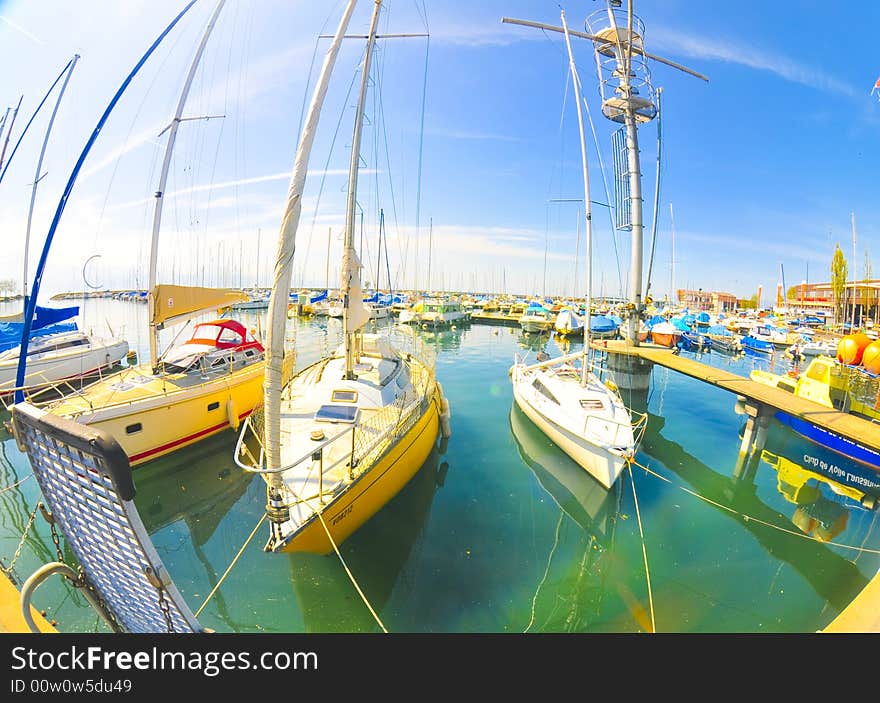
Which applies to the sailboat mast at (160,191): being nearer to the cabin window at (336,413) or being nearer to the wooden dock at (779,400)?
the cabin window at (336,413)

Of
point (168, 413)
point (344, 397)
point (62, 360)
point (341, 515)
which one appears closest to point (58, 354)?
point (62, 360)

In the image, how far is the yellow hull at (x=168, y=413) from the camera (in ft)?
28.6

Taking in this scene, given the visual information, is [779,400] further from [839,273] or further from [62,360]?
[839,273]

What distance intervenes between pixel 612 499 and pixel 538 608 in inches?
163

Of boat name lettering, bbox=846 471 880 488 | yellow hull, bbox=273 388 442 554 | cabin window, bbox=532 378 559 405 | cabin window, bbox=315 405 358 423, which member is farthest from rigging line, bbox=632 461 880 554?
cabin window, bbox=315 405 358 423

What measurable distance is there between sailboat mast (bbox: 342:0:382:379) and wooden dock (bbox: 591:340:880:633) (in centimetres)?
895

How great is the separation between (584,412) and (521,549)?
459cm

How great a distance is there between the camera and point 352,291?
348 inches

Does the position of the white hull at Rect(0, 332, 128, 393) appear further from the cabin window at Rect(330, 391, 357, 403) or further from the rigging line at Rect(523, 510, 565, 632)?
the rigging line at Rect(523, 510, 565, 632)

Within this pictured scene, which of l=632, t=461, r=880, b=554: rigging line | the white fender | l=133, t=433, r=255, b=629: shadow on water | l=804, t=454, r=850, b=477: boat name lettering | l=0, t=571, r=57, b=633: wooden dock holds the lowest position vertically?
l=632, t=461, r=880, b=554: rigging line

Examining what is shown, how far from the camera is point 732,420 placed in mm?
14836

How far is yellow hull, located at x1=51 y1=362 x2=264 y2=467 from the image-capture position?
871 cm
